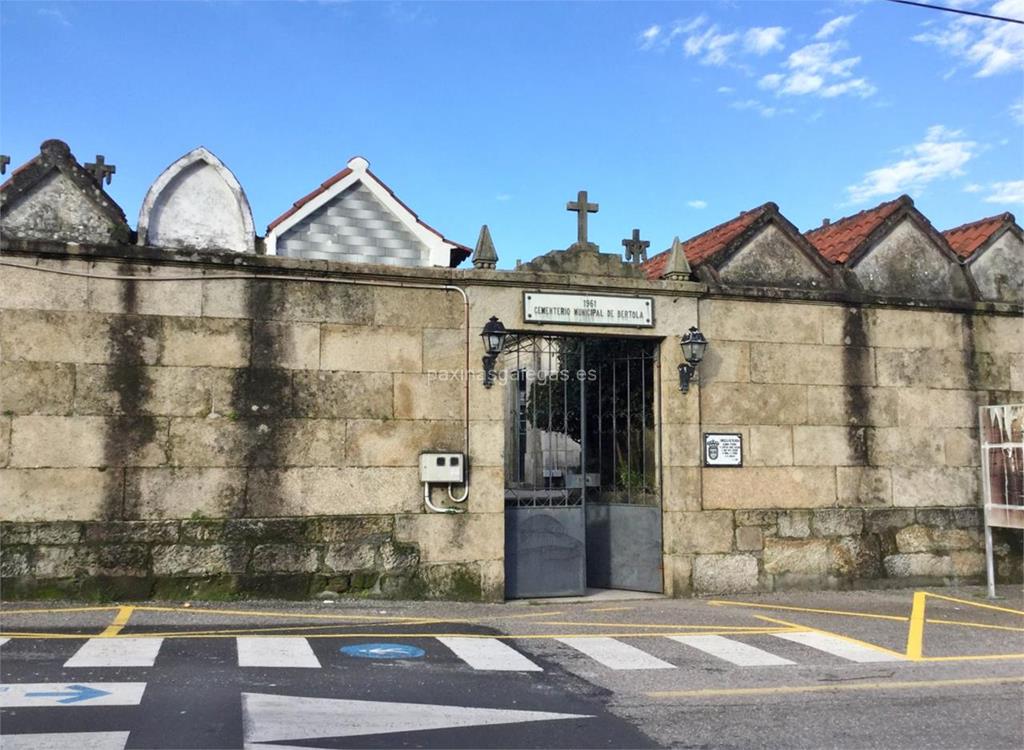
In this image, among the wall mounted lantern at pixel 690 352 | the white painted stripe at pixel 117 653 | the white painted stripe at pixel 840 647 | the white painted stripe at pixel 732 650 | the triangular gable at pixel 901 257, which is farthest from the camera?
the triangular gable at pixel 901 257

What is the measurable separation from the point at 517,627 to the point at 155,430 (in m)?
4.51

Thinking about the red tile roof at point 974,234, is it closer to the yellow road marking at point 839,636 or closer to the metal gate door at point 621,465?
the metal gate door at point 621,465

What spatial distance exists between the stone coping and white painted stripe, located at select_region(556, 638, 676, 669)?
4685 millimetres

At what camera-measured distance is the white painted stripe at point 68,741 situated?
4.81m

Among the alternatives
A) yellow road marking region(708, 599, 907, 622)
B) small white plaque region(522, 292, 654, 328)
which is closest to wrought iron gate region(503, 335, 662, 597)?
small white plaque region(522, 292, 654, 328)

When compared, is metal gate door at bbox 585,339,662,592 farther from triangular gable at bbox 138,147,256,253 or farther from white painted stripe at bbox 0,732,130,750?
white painted stripe at bbox 0,732,130,750

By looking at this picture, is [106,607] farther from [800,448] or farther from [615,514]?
[800,448]

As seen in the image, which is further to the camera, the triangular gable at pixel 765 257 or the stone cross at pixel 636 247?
the stone cross at pixel 636 247

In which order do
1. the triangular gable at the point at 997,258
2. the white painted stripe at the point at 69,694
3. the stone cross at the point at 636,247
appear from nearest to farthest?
the white painted stripe at the point at 69,694, the triangular gable at the point at 997,258, the stone cross at the point at 636,247

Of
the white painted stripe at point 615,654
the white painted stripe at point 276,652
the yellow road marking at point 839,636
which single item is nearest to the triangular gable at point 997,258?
the yellow road marking at point 839,636

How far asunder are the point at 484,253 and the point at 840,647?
604 cm

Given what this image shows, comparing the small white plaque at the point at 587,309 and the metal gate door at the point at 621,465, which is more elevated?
the small white plaque at the point at 587,309

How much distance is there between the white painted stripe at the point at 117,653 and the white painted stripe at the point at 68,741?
74.4 inches

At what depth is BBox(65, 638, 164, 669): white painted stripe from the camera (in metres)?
6.89
